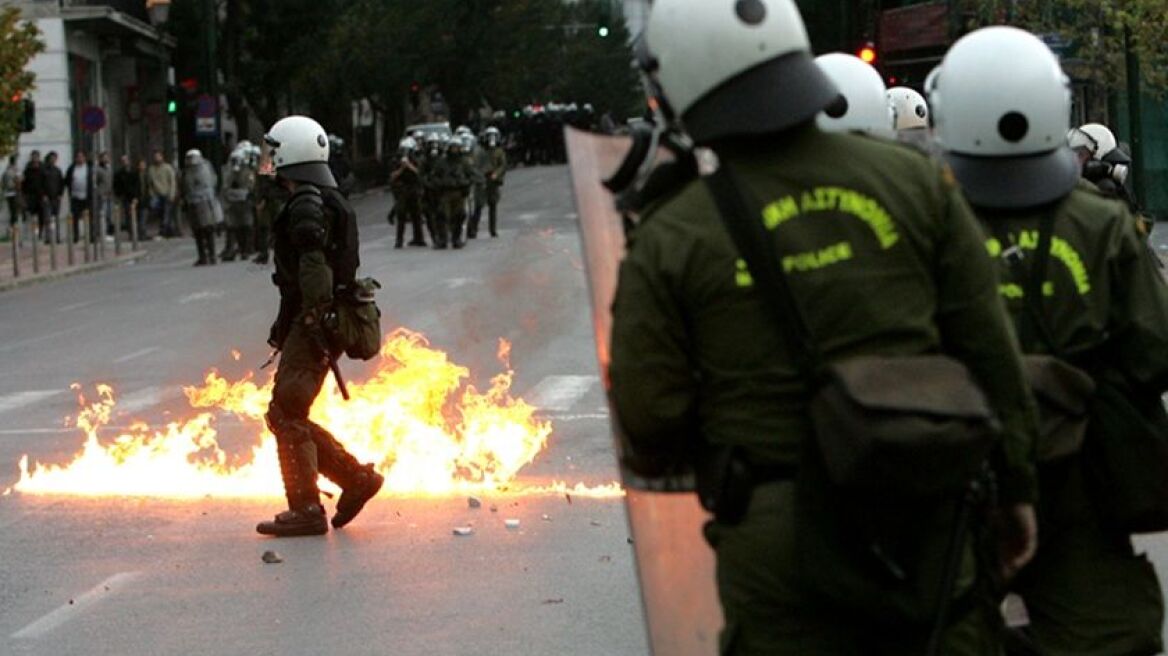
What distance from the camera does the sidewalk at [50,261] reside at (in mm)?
34438

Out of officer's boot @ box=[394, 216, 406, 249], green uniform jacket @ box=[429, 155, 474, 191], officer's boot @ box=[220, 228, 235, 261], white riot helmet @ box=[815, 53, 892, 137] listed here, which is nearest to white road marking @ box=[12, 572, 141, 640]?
white riot helmet @ box=[815, 53, 892, 137]

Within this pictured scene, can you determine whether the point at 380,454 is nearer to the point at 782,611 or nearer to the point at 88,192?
the point at 782,611

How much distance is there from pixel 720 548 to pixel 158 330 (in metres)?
20.3

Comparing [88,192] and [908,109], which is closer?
[908,109]

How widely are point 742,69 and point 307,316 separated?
654 centimetres

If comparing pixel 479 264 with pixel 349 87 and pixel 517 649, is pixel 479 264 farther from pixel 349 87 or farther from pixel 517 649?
pixel 349 87

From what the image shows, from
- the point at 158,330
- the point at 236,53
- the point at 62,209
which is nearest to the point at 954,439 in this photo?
the point at 158,330

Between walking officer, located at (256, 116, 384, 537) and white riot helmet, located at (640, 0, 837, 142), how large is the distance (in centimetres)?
620

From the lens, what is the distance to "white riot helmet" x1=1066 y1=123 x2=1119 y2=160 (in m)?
9.46

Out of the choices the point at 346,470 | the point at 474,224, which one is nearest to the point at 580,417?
the point at 346,470

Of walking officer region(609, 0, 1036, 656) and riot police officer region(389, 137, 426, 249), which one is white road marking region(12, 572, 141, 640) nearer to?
walking officer region(609, 0, 1036, 656)

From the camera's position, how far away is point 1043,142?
4.91 m

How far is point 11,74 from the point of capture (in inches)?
1457

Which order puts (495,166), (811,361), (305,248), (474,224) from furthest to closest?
1. (495,166)
2. (474,224)
3. (305,248)
4. (811,361)
